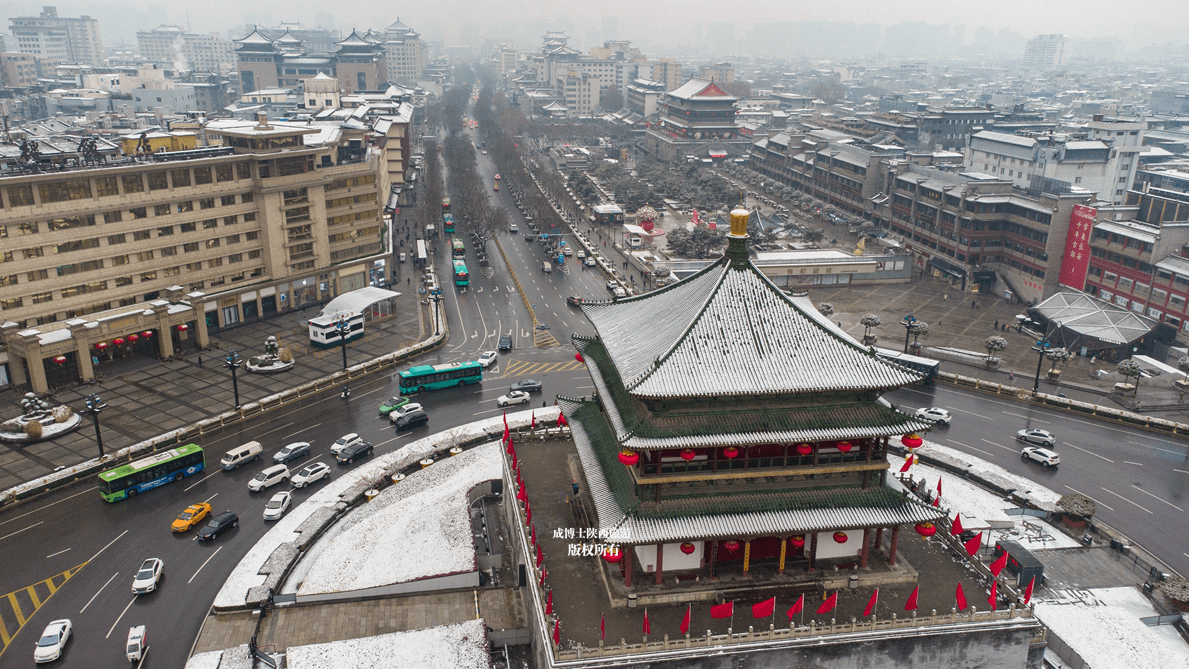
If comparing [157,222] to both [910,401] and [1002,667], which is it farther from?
[1002,667]

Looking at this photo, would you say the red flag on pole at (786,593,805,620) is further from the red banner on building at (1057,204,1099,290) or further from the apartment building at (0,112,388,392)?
the red banner on building at (1057,204,1099,290)

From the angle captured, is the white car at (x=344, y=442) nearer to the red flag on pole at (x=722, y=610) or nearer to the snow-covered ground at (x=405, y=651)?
the snow-covered ground at (x=405, y=651)

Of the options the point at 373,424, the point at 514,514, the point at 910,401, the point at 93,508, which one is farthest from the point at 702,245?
the point at 93,508

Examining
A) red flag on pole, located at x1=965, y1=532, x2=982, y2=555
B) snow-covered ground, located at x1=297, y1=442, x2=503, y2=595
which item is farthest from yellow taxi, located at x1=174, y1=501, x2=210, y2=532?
red flag on pole, located at x1=965, y1=532, x2=982, y2=555

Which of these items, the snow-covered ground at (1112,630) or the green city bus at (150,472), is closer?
the snow-covered ground at (1112,630)

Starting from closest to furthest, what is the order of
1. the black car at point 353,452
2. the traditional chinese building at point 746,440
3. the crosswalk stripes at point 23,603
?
the traditional chinese building at point 746,440, the crosswalk stripes at point 23,603, the black car at point 353,452

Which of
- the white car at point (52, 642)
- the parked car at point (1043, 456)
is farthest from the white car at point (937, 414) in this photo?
the white car at point (52, 642)

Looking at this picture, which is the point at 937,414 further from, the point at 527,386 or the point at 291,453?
the point at 291,453

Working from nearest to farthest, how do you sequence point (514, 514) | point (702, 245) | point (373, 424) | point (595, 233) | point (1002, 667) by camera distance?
point (1002, 667)
point (514, 514)
point (373, 424)
point (702, 245)
point (595, 233)
